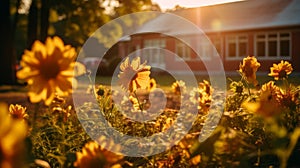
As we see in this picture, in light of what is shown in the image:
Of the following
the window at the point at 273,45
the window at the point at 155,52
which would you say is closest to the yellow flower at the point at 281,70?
the window at the point at 273,45

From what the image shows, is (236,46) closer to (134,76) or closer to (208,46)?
(208,46)

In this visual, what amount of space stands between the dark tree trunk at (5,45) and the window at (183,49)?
45.4 ft

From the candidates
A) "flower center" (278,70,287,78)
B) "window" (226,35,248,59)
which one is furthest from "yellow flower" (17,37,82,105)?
"window" (226,35,248,59)

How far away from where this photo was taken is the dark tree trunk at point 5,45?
20547mm

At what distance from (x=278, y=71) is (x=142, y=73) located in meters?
1.07

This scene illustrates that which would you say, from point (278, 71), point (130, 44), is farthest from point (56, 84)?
point (130, 44)

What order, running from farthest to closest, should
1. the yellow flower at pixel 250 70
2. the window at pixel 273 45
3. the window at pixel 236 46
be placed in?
1. the window at pixel 236 46
2. the window at pixel 273 45
3. the yellow flower at pixel 250 70

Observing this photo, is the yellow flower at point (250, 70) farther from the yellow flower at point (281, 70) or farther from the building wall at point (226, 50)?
the building wall at point (226, 50)

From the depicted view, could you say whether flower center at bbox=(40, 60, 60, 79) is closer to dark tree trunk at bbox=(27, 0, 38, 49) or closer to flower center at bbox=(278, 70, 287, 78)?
flower center at bbox=(278, 70, 287, 78)

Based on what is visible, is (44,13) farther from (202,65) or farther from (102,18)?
(202,65)

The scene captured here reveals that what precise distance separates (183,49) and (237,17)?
4462 millimetres

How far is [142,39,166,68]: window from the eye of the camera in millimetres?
34625

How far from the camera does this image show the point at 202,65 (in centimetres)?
3058

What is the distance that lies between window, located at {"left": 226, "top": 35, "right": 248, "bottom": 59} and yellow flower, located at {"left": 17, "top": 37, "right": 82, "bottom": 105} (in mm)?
27603
